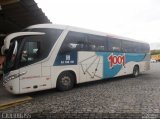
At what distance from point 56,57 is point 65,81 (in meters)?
1.24

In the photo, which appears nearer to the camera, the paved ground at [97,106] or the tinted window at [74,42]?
the paved ground at [97,106]

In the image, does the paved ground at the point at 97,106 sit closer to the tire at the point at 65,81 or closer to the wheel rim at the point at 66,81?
the tire at the point at 65,81

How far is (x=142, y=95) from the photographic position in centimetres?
793

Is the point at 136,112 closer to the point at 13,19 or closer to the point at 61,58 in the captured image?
the point at 61,58

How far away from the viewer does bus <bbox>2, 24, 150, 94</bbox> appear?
7.89 metres

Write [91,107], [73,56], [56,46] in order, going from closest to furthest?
[91,107], [56,46], [73,56]

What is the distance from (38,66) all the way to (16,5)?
4831mm

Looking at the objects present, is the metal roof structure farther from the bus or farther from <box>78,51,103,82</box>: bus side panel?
<box>78,51,103,82</box>: bus side panel

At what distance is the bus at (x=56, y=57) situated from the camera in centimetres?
789

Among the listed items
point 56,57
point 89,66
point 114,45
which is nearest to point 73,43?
point 56,57

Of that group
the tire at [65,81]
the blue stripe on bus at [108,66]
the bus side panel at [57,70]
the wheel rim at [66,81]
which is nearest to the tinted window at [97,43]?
the blue stripe on bus at [108,66]

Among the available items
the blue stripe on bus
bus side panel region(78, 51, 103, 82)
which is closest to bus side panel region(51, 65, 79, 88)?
bus side panel region(78, 51, 103, 82)

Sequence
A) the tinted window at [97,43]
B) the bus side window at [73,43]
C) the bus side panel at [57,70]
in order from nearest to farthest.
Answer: the bus side panel at [57,70] < the bus side window at [73,43] < the tinted window at [97,43]

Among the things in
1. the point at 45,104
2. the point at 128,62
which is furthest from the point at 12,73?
the point at 128,62
